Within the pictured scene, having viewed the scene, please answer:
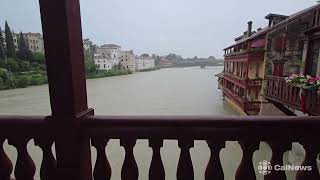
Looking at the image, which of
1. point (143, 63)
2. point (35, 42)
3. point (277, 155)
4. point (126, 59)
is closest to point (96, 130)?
point (277, 155)

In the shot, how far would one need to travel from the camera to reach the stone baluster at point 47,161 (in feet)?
4.00

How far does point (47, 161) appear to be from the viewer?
1248 millimetres

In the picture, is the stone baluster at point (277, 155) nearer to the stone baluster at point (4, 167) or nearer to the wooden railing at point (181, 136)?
the wooden railing at point (181, 136)

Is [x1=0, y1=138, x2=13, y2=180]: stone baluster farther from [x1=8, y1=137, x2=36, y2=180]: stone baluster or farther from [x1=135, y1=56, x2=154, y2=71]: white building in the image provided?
[x1=135, y1=56, x2=154, y2=71]: white building

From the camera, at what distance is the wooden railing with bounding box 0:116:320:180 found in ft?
3.60

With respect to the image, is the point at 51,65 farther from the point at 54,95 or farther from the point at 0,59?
the point at 0,59

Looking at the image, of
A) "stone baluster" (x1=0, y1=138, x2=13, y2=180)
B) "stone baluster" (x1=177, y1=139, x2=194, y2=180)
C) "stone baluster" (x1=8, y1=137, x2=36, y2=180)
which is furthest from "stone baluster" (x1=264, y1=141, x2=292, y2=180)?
"stone baluster" (x1=0, y1=138, x2=13, y2=180)

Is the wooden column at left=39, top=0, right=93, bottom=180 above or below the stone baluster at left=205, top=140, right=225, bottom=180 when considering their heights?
above

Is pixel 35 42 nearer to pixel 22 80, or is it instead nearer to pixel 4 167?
pixel 4 167

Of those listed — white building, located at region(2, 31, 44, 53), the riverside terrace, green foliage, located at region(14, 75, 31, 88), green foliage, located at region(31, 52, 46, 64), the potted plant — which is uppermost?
white building, located at region(2, 31, 44, 53)

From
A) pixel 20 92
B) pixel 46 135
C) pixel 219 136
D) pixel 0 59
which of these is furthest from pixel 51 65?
pixel 20 92

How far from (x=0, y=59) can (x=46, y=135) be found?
3.90m

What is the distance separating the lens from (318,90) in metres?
5.17

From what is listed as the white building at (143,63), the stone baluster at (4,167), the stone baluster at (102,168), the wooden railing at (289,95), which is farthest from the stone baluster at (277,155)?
the white building at (143,63)
